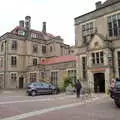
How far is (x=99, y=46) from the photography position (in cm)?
3128

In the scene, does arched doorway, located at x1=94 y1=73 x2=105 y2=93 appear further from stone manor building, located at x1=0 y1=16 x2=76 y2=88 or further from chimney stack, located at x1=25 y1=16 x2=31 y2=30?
chimney stack, located at x1=25 y1=16 x2=31 y2=30

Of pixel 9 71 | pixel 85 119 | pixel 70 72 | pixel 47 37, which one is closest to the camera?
pixel 85 119

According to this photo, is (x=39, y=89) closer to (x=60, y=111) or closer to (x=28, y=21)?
(x=60, y=111)

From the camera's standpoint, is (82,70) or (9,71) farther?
(9,71)

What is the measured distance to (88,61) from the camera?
3266 centimetres

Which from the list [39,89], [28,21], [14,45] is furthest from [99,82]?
[28,21]

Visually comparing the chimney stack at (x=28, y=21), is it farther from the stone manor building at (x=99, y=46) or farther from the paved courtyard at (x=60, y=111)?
the paved courtyard at (x=60, y=111)

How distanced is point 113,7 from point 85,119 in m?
21.4

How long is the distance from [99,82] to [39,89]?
7763 millimetres

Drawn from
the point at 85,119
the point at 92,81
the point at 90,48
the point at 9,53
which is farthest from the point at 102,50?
the point at 9,53

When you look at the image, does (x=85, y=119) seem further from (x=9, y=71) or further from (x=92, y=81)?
(x=9, y=71)

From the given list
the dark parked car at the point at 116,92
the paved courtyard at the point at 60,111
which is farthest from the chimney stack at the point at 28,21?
the dark parked car at the point at 116,92

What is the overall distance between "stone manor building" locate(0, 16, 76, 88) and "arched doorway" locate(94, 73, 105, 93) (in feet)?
39.0

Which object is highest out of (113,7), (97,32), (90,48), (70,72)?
(113,7)
